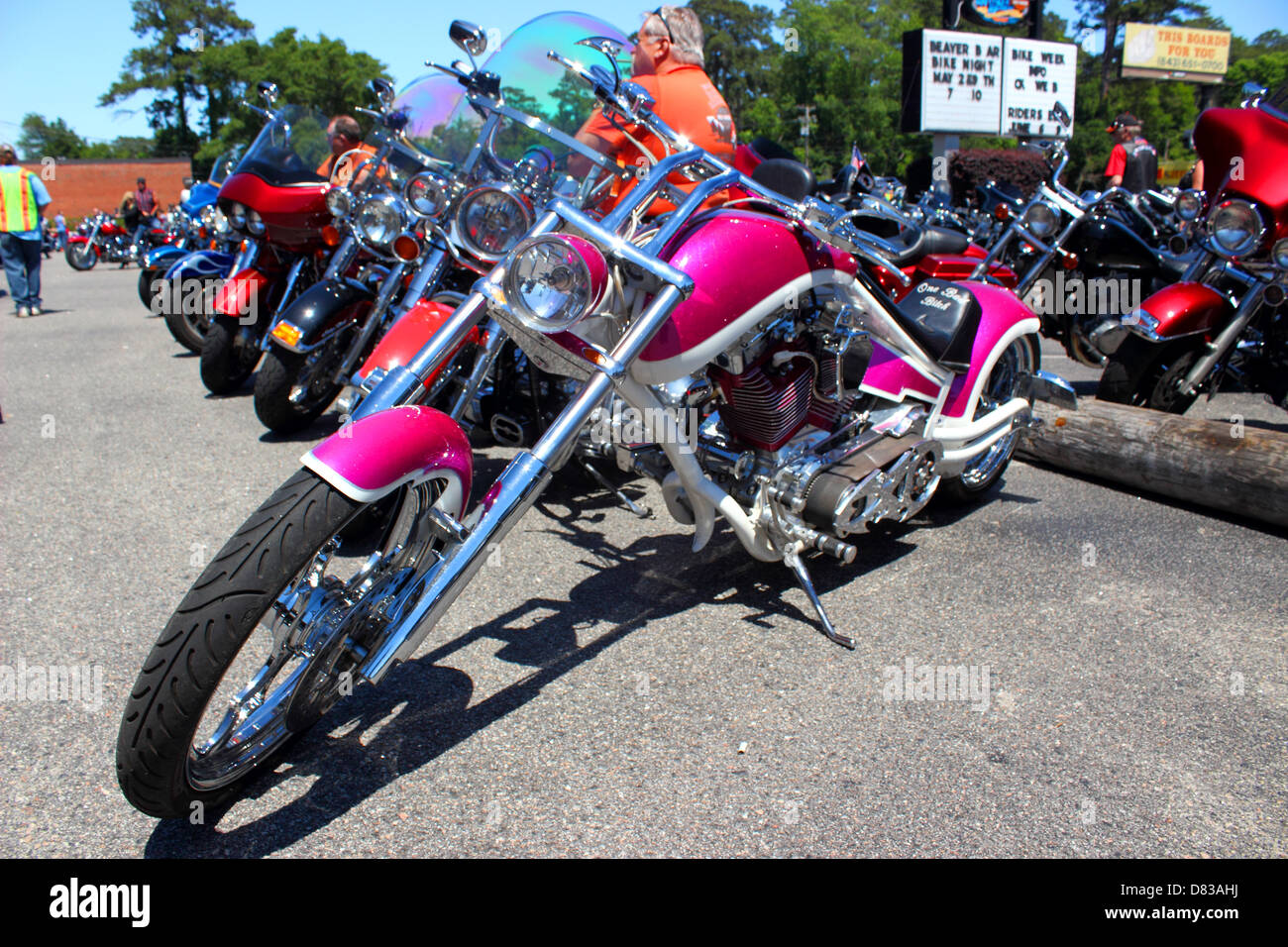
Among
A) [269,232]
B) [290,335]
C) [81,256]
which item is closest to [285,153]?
[269,232]

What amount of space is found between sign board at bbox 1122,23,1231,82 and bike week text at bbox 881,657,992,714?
53164 millimetres

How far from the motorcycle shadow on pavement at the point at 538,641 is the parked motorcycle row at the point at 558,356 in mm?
122

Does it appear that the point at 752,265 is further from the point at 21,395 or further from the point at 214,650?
the point at 21,395

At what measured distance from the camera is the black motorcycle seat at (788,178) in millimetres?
3504

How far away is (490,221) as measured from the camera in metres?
2.93

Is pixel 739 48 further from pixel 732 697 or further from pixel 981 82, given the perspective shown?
pixel 732 697

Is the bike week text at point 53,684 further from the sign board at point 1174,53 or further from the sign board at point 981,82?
the sign board at point 1174,53

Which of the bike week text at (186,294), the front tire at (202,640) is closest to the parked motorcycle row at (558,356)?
the front tire at (202,640)

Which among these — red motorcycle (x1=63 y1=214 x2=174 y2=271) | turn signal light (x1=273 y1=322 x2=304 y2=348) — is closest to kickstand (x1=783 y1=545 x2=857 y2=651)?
turn signal light (x1=273 y1=322 x2=304 y2=348)

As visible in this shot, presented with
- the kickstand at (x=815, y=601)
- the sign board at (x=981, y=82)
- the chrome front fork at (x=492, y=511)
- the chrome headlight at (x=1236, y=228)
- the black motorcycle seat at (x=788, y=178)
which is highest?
the sign board at (x=981, y=82)

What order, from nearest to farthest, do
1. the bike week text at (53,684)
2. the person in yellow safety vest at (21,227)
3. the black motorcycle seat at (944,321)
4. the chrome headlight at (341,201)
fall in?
the bike week text at (53,684) < the black motorcycle seat at (944,321) < the chrome headlight at (341,201) < the person in yellow safety vest at (21,227)
